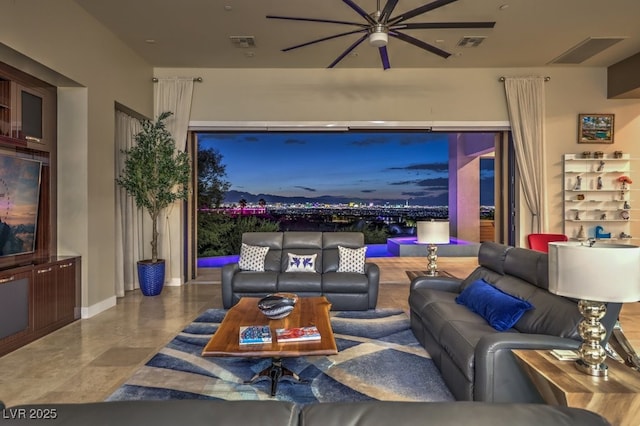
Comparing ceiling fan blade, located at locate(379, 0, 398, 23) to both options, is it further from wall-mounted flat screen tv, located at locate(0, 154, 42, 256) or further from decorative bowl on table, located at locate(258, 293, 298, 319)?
wall-mounted flat screen tv, located at locate(0, 154, 42, 256)

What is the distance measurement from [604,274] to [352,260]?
11.6ft

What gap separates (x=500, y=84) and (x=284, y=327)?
18.8 ft

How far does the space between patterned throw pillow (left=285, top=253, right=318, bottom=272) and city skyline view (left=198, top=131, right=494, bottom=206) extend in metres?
6.40

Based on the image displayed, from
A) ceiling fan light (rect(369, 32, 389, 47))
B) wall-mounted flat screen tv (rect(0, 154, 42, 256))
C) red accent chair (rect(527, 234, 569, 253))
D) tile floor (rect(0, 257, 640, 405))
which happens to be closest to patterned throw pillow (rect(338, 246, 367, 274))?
tile floor (rect(0, 257, 640, 405))

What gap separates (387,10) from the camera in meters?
3.01

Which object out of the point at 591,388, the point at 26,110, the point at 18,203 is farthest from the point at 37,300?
the point at 591,388

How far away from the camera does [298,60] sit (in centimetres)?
602

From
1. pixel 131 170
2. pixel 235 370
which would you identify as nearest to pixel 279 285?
pixel 235 370

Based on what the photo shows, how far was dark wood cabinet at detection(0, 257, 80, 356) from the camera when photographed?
344 cm

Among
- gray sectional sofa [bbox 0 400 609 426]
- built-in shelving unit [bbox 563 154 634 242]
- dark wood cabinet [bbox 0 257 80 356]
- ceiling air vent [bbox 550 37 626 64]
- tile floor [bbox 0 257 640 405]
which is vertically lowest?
tile floor [bbox 0 257 640 405]

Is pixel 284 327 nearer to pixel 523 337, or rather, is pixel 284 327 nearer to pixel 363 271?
pixel 523 337

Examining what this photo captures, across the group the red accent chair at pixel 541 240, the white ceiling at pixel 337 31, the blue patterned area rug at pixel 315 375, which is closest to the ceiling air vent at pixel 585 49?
the white ceiling at pixel 337 31

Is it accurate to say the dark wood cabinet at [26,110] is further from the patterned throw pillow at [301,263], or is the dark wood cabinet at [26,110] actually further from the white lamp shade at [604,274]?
the white lamp shade at [604,274]

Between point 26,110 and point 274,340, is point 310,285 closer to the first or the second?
point 274,340
